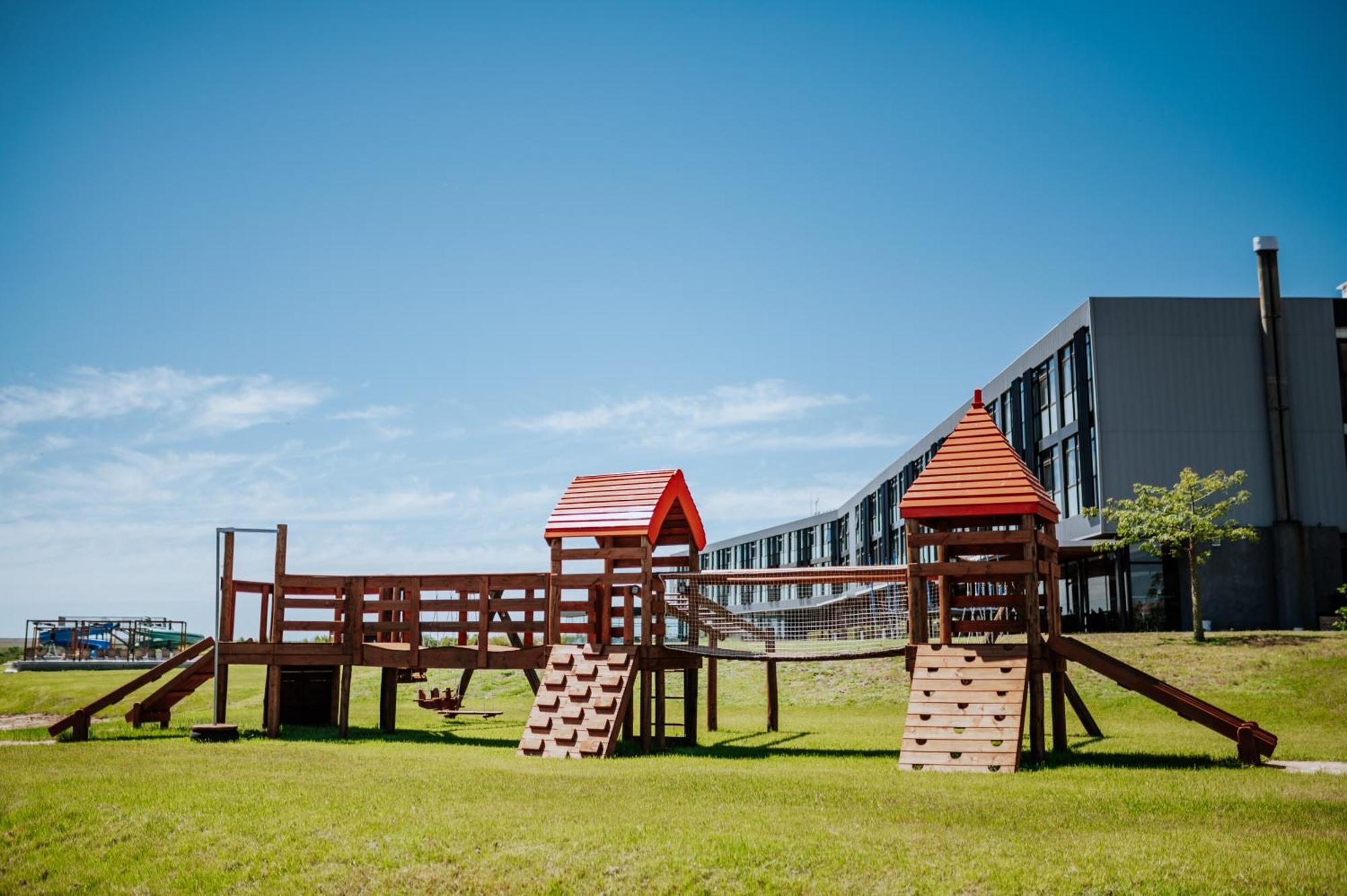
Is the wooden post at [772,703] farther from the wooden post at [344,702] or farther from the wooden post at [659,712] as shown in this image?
the wooden post at [344,702]

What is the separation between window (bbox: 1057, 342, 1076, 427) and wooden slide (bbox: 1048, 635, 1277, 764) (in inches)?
1053

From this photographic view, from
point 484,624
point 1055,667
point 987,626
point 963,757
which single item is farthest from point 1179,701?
point 484,624

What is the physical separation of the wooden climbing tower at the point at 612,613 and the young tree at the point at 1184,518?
2134 centimetres

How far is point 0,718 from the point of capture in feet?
82.5

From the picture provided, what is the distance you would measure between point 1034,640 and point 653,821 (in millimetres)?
7912

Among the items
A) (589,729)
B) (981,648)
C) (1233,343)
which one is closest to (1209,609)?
(1233,343)

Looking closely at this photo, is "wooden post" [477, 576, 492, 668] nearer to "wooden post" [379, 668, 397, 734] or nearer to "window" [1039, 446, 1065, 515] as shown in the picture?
"wooden post" [379, 668, 397, 734]

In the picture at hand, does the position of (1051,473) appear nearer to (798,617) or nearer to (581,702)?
(798,617)

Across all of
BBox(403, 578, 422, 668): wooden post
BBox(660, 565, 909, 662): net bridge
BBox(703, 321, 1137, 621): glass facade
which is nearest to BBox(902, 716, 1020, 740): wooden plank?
BBox(660, 565, 909, 662): net bridge

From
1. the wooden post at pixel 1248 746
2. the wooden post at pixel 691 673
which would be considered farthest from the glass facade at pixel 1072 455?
the wooden post at pixel 1248 746

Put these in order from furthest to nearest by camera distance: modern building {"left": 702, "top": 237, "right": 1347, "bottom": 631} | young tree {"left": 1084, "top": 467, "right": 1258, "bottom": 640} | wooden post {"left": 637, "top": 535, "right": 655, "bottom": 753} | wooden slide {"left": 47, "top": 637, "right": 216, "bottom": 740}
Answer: modern building {"left": 702, "top": 237, "right": 1347, "bottom": 631}
young tree {"left": 1084, "top": 467, "right": 1258, "bottom": 640}
wooden slide {"left": 47, "top": 637, "right": 216, "bottom": 740}
wooden post {"left": 637, "top": 535, "right": 655, "bottom": 753}

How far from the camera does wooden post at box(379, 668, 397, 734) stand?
69.9 ft

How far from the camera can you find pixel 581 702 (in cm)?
1750

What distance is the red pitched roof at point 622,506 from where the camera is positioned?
1889 cm
